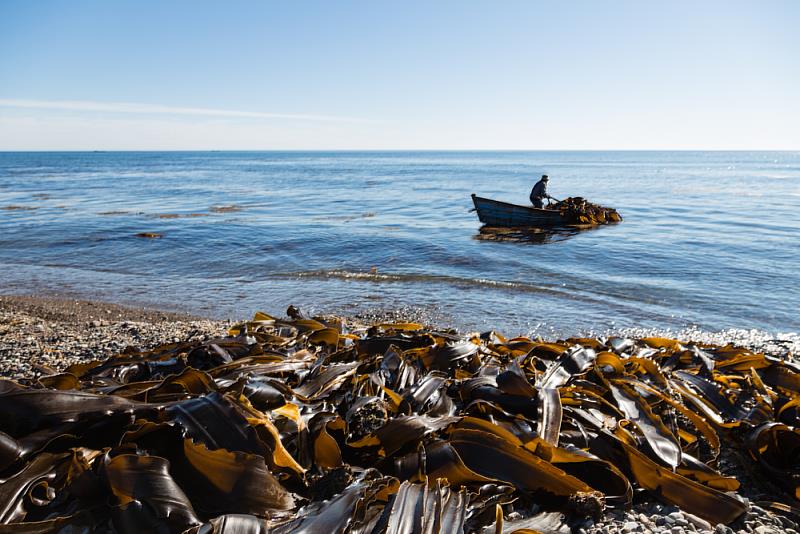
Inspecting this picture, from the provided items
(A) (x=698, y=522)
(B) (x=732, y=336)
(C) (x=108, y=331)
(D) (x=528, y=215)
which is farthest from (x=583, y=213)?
(A) (x=698, y=522)

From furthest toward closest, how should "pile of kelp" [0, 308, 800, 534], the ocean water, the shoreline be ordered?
the ocean water
the shoreline
"pile of kelp" [0, 308, 800, 534]

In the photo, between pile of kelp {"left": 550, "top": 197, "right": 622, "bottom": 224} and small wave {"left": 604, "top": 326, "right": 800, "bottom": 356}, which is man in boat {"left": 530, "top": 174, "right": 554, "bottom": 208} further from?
small wave {"left": 604, "top": 326, "right": 800, "bottom": 356}

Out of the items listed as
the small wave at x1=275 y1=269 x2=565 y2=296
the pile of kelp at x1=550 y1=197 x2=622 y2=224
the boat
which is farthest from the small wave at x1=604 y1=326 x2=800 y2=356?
the pile of kelp at x1=550 y1=197 x2=622 y2=224

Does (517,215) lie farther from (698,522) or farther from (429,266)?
(698,522)

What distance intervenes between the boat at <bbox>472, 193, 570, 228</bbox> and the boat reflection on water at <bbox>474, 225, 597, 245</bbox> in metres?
0.20

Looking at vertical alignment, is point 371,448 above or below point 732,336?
above

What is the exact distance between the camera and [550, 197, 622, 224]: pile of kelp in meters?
17.8

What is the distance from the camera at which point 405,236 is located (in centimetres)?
1555

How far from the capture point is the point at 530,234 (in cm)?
1664

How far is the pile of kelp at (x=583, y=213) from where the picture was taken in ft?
58.3

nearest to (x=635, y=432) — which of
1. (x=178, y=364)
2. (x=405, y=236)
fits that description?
(x=178, y=364)

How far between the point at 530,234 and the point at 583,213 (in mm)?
2748

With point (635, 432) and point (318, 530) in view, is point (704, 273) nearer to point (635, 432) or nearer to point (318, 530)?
point (635, 432)

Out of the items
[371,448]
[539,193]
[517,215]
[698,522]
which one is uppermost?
[539,193]
